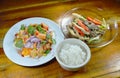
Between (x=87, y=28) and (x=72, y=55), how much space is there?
0.58 ft

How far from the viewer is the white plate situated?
918 mm

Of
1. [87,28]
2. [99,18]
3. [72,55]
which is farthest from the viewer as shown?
[99,18]

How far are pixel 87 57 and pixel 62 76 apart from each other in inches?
5.3

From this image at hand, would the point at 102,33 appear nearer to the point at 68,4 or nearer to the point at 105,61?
the point at 105,61

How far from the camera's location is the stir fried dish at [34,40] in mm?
946

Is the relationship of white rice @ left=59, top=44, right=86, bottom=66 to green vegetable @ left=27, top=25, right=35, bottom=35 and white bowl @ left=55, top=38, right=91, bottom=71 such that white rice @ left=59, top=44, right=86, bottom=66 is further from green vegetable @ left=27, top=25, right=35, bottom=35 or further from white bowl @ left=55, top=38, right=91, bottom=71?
green vegetable @ left=27, top=25, right=35, bottom=35

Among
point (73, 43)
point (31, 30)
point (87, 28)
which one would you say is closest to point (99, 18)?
point (87, 28)

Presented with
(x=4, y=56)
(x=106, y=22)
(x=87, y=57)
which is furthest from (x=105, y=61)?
(x=4, y=56)

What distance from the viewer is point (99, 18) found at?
1101mm

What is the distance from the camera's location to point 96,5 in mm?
1178

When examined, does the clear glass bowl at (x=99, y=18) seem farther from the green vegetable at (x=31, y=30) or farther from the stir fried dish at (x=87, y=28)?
the green vegetable at (x=31, y=30)

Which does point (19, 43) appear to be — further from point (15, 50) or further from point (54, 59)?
point (54, 59)

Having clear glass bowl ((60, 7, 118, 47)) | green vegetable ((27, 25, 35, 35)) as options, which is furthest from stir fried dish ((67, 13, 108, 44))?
green vegetable ((27, 25, 35, 35))

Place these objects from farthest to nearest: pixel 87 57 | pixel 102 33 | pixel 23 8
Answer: pixel 23 8 < pixel 102 33 < pixel 87 57
